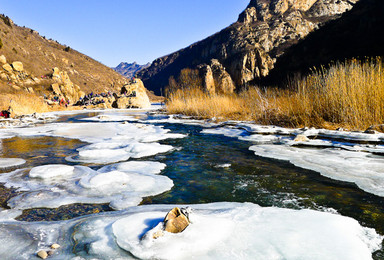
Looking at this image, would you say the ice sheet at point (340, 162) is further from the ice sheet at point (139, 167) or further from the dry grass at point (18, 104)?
the dry grass at point (18, 104)

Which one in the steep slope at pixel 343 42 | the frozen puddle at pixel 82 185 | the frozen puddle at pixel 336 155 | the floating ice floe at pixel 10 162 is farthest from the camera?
the steep slope at pixel 343 42

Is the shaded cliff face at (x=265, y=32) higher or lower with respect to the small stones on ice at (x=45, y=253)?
higher

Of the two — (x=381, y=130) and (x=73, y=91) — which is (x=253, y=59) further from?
(x=381, y=130)

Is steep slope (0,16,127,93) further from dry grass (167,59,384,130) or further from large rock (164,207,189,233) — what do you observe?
large rock (164,207,189,233)

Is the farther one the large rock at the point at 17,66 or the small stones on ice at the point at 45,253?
the large rock at the point at 17,66

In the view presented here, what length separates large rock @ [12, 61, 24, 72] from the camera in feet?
110

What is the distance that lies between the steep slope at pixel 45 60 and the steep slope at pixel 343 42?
37993 mm

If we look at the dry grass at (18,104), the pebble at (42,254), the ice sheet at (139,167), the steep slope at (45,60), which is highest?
the steep slope at (45,60)

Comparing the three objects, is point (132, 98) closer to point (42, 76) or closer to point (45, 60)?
point (42, 76)

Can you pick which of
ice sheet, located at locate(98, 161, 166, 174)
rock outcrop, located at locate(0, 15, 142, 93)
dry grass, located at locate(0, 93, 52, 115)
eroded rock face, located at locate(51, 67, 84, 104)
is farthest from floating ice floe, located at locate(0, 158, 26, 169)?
rock outcrop, located at locate(0, 15, 142, 93)

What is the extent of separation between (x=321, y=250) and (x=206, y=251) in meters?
0.61

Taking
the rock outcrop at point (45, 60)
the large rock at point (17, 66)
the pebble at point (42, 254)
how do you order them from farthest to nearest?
the rock outcrop at point (45, 60)
the large rock at point (17, 66)
the pebble at point (42, 254)

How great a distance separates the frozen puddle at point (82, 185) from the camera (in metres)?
2.05

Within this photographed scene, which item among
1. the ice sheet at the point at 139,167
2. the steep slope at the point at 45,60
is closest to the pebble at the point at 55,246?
the ice sheet at the point at 139,167
